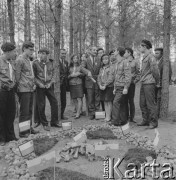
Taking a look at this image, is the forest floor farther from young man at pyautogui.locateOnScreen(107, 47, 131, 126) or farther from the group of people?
young man at pyautogui.locateOnScreen(107, 47, 131, 126)

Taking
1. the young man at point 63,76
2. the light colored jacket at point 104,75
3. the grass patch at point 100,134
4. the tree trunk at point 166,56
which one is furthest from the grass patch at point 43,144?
the tree trunk at point 166,56

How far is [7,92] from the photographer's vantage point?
462 centimetres

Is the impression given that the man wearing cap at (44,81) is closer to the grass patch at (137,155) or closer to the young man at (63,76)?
the young man at (63,76)

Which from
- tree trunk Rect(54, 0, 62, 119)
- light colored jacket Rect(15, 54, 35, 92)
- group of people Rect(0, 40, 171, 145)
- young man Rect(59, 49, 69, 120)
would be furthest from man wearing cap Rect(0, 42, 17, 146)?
young man Rect(59, 49, 69, 120)

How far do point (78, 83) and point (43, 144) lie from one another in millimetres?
2584

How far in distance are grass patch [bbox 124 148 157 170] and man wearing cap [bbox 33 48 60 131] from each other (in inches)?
91.8

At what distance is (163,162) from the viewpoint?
3430mm

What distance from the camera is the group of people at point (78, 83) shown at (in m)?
4.75

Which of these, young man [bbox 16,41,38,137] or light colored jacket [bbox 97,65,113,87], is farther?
light colored jacket [bbox 97,65,113,87]

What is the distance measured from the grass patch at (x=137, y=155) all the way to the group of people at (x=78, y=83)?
1810 mm

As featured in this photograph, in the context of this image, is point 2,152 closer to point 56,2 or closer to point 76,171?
point 76,171

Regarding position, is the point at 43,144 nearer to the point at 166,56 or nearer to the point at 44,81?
the point at 44,81

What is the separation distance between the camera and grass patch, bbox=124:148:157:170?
11.5 ft

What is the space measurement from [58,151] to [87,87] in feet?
9.44
